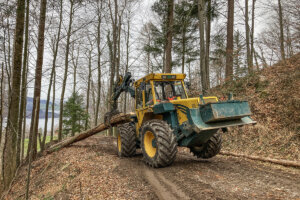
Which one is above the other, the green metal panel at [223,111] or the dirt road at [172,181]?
the green metal panel at [223,111]

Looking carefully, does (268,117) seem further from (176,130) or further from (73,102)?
(73,102)

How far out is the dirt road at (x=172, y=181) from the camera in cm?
413

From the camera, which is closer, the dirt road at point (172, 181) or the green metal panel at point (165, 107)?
the dirt road at point (172, 181)

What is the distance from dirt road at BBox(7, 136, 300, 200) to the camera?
4129 mm

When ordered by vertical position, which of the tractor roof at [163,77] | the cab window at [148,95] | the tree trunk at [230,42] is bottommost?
the cab window at [148,95]

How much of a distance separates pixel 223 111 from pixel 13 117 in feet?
23.0

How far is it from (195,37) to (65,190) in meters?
17.3

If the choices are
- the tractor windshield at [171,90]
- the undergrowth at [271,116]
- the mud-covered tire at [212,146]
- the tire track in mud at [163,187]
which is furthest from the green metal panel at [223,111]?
the undergrowth at [271,116]

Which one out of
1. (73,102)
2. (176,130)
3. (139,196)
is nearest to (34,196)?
(139,196)

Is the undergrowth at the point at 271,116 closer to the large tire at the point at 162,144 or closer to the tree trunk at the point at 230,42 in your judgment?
the tree trunk at the point at 230,42

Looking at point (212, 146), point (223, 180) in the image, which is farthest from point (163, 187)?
point (212, 146)

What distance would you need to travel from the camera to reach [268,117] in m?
8.77

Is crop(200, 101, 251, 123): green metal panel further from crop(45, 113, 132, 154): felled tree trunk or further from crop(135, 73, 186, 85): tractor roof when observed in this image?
crop(45, 113, 132, 154): felled tree trunk

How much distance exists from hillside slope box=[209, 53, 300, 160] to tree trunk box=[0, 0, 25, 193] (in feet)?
25.8
